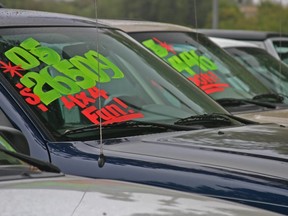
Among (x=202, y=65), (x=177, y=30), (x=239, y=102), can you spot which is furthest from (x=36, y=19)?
(x=177, y=30)

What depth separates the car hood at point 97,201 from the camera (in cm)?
232

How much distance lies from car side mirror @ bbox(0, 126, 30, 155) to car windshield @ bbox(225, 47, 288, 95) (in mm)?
3860

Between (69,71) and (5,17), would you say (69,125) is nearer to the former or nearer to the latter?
(69,71)

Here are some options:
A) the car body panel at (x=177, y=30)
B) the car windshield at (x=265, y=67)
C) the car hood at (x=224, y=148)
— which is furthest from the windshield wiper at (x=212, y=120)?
the car windshield at (x=265, y=67)

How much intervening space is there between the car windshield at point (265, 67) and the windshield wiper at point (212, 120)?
2.70 meters

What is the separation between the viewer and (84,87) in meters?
4.21

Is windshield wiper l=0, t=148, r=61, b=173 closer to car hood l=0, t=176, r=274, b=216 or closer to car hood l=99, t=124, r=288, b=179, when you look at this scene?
car hood l=0, t=176, r=274, b=216

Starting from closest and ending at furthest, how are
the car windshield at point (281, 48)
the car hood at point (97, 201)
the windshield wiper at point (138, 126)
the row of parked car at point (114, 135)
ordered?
1. the car hood at point (97, 201)
2. the row of parked car at point (114, 135)
3. the windshield wiper at point (138, 126)
4. the car windshield at point (281, 48)

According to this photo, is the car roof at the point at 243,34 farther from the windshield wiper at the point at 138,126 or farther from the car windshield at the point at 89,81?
the windshield wiper at the point at 138,126

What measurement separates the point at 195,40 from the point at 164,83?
94.7 inches

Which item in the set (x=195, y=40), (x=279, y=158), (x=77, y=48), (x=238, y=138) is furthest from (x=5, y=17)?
(x=195, y=40)

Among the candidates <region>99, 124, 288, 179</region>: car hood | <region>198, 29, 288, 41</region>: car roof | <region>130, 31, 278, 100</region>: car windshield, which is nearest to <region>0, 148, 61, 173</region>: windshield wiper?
<region>99, 124, 288, 179</region>: car hood

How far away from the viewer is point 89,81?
4270mm

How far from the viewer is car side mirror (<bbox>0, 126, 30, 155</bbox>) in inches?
141
